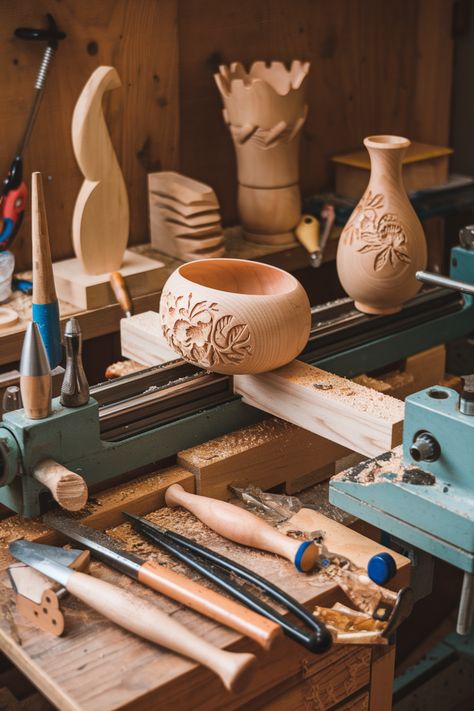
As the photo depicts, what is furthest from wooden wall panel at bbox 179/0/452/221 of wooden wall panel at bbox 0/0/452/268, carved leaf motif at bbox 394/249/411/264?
carved leaf motif at bbox 394/249/411/264

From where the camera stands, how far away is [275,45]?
10.6ft

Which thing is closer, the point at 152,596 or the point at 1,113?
the point at 152,596

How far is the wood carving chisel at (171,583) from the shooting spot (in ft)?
4.25

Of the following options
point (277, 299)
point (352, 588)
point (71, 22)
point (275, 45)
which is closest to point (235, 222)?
point (275, 45)

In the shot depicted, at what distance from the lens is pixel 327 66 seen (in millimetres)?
3410

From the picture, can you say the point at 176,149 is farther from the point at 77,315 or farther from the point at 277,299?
the point at 277,299

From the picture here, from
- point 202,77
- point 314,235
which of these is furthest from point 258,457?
point 202,77

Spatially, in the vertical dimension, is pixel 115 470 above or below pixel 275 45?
below

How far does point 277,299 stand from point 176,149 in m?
1.53

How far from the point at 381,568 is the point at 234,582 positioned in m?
0.23

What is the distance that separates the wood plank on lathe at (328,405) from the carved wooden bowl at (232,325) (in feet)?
0.15

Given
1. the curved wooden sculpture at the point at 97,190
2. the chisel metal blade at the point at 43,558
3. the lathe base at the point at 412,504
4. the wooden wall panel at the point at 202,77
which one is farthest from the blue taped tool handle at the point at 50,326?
the wooden wall panel at the point at 202,77

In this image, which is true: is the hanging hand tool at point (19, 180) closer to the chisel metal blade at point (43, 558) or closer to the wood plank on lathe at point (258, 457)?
the wood plank on lathe at point (258, 457)

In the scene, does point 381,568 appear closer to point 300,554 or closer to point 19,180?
point 300,554
